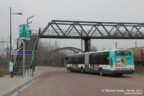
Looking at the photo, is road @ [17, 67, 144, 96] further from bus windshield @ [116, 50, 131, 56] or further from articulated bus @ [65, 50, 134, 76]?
bus windshield @ [116, 50, 131, 56]

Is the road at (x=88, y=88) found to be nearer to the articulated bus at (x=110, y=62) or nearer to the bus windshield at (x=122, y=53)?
the articulated bus at (x=110, y=62)

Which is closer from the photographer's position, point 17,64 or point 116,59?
point 116,59

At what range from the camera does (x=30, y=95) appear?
35.5 feet

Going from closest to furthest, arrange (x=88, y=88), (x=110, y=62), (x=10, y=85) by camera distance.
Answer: (x=88, y=88) < (x=10, y=85) < (x=110, y=62)

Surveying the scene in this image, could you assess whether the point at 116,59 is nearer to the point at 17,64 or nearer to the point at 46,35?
Answer: the point at 17,64

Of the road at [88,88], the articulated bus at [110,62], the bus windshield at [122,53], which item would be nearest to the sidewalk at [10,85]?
the road at [88,88]

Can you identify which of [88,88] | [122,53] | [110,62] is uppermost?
[122,53]

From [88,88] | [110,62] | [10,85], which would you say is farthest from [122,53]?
[10,85]

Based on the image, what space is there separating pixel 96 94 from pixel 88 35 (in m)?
35.8

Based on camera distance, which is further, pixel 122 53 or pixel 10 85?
pixel 122 53

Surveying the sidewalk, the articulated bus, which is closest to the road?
the sidewalk

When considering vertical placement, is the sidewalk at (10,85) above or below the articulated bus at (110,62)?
below

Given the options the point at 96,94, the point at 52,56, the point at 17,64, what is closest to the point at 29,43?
the point at 17,64

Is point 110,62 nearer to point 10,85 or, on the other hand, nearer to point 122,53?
point 122,53
